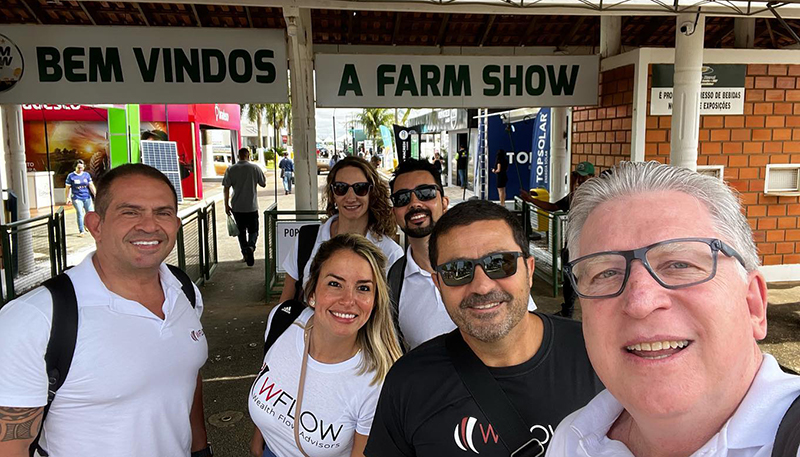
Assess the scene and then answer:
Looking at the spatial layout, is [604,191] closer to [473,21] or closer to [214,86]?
[214,86]

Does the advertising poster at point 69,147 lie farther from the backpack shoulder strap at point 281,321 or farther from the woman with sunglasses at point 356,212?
the backpack shoulder strap at point 281,321

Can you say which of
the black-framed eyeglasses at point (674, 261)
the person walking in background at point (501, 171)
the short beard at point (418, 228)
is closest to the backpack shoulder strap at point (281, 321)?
the short beard at point (418, 228)

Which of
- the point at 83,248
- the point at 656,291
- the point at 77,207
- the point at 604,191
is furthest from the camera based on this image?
the point at 77,207

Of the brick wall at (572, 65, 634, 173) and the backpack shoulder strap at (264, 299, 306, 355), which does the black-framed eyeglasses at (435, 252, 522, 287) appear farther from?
the brick wall at (572, 65, 634, 173)

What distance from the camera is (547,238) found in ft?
27.3

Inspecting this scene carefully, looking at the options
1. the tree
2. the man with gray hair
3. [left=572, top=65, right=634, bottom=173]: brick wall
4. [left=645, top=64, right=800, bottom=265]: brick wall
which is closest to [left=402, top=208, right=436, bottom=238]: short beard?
the man with gray hair

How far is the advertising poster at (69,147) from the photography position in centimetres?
1919

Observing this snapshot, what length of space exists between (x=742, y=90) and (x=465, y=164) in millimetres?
13876

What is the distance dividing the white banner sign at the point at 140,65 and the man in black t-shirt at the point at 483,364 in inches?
213

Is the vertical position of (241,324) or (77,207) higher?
(77,207)

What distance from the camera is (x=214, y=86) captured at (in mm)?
6613

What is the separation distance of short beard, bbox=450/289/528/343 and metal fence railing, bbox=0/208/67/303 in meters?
6.12

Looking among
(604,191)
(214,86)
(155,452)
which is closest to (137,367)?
(155,452)

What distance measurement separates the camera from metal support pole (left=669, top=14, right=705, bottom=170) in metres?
6.21
